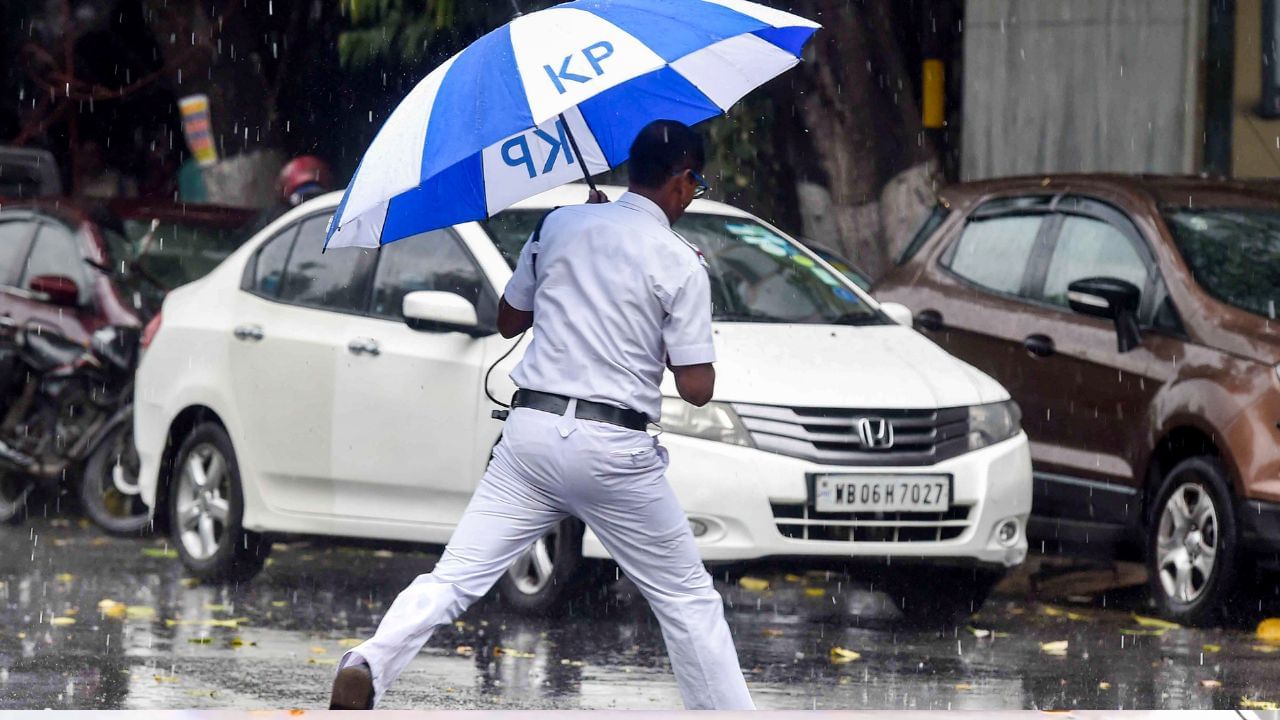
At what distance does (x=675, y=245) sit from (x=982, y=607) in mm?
4172

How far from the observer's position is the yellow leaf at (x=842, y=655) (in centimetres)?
774

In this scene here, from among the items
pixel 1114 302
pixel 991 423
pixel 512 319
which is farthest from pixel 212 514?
pixel 512 319

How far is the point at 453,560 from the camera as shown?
5.42m

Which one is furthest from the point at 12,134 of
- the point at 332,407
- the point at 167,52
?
the point at 332,407

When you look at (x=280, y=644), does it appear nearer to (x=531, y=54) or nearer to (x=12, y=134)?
(x=531, y=54)

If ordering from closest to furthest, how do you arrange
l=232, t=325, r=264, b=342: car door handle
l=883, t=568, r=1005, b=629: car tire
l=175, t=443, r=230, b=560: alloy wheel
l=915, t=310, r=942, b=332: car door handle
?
1. l=883, t=568, r=1005, b=629: car tire
2. l=232, t=325, r=264, b=342: car door handle
3. l=175, t=443, r=230, b=560: alloy wheel
4. l=915, t=310, r=942, b=332: car door handle

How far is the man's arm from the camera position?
18.5ft

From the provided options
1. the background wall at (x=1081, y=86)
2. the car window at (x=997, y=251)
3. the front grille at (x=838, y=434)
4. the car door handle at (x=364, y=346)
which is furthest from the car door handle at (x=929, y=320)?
the background wall at (x=1081, y=86)

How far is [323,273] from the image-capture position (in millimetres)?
9180

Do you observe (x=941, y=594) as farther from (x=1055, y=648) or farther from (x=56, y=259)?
(x=56, y=259)

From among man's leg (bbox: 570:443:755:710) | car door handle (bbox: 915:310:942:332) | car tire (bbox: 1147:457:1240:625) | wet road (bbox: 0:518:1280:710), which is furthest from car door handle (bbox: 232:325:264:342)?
man's leg (bbox: 570:443:755:710)

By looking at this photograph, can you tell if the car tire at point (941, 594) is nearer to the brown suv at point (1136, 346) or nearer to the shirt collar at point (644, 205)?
the brown suv at point (1136, 346)

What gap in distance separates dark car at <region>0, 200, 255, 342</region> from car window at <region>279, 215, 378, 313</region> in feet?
7.93

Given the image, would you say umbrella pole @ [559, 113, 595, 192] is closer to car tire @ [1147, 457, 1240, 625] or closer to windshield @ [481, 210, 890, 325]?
windshield @ [481, 210, 890, 325]
